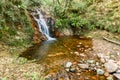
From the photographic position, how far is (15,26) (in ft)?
27.1

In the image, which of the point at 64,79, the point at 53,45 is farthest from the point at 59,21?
the point at 64,79

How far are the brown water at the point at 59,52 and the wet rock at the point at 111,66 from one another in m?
0.51

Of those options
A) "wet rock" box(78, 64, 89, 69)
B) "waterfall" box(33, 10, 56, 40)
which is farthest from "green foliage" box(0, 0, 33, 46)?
"wet rock" box(78, 64, 89, 69)

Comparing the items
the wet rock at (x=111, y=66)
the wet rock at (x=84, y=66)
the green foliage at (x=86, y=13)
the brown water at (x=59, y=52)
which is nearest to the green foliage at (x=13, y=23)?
the brown water at (x=59, y=52)

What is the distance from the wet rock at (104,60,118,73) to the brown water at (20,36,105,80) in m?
0.51

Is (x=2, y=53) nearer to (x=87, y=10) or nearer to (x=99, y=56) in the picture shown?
(x=99, y=56)

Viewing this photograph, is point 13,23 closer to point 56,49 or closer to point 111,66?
point 56,49

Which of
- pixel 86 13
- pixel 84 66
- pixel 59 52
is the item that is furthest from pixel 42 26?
pixel 84 66

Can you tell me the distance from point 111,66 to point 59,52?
2.16 m

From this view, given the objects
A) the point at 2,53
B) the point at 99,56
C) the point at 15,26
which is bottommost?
the point at 99,56

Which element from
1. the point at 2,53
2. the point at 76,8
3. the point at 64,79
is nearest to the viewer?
the point at 64,79

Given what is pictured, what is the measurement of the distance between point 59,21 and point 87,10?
179 centimetres

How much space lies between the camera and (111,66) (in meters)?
6.23

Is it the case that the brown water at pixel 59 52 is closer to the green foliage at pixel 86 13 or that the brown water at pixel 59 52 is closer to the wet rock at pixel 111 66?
the wet rock at pixel 111 66
